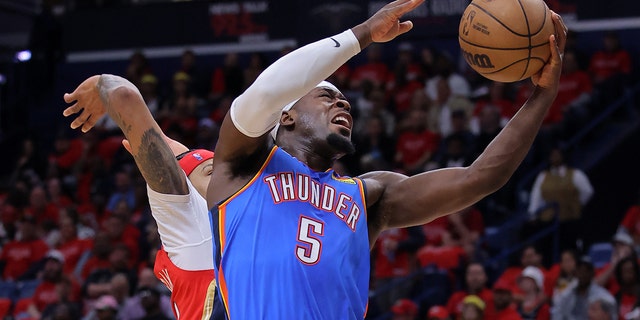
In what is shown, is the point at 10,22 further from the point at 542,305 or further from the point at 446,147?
the point at 542,305

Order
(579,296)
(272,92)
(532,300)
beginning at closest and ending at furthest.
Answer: (272,92) → (579,296) → (532,300)

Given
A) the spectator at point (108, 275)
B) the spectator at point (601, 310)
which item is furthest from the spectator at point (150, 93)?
the spectator at point (601, 310)

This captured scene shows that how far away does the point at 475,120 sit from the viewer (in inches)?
484

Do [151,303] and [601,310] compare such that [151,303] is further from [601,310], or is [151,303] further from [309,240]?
[309,240]

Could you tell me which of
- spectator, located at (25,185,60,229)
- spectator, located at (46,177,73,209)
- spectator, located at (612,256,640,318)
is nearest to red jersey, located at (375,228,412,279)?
spectator, located at (612,256,640,318)

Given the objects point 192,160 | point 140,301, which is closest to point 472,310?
point 140,301

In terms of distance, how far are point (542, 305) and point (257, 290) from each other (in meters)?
5.97

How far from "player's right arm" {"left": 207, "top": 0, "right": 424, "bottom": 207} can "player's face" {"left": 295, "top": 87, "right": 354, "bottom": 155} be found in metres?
0.22

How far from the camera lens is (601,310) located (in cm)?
831

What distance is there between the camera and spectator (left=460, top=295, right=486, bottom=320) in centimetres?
869

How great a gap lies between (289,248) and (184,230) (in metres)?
1.05

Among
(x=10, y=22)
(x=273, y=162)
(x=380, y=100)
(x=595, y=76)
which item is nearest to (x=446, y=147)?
(x=380, y=100)

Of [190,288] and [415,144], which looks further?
[415,144]

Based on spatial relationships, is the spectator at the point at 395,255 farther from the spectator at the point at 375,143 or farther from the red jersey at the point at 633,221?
the red jersey at the point at 633,221
